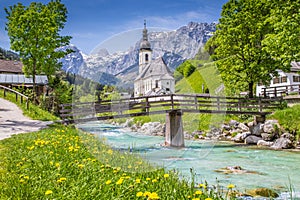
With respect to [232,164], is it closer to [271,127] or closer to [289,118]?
[271,127]

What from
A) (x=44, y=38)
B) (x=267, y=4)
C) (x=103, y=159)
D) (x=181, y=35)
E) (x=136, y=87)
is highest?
(x=267, y=4)

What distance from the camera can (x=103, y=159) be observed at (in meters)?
7.91

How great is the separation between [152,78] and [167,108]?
12.6 metres

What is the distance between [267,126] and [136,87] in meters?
20.6

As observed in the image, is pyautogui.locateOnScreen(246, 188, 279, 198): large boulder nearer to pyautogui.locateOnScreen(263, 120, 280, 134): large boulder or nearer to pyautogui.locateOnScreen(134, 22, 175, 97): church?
pyautogui.locateOnScreen(134, 22, 175, 97): church

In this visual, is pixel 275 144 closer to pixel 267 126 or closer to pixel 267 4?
pixel 267 126

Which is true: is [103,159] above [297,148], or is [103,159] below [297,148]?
above

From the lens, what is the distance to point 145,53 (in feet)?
22.4

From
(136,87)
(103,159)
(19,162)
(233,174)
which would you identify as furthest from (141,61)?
(233,174)

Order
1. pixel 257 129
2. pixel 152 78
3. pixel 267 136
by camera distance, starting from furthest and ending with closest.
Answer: pixel 257 129
pixel 267 136
pixel 152 78

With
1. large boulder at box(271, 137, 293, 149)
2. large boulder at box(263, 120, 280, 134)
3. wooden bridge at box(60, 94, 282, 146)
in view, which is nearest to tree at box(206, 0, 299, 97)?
wooden bridge at box(60, 94, 282, 146)

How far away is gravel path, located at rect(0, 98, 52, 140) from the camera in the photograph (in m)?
16.9

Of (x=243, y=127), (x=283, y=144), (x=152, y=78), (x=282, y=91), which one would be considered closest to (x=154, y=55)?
(x=152, y=78)

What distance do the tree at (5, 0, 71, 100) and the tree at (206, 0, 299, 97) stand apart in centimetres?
1656
